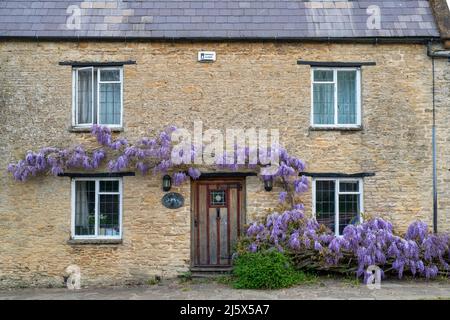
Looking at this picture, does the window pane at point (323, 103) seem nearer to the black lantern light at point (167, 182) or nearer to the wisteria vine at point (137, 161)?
the wisteria vine at point (137, 161)

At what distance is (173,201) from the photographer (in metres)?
12.9

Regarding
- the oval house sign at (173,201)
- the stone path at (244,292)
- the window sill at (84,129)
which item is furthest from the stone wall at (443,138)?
the window sill at (84,129)

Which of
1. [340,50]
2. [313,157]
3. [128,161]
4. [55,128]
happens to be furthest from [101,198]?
[340,50]

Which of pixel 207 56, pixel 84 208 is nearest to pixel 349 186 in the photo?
pixel 207 56

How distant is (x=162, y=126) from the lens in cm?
1303

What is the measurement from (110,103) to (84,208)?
2655 millimetres

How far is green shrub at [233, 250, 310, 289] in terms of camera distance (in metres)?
11.5

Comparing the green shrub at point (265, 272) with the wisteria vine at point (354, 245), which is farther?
the wisteria vine at point (354, 245)

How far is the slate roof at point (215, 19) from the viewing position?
13.1 meters

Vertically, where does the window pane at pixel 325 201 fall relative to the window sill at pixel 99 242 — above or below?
above

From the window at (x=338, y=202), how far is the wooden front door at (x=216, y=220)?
1870mm

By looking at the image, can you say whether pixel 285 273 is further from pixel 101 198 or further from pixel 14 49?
pixel 14 49

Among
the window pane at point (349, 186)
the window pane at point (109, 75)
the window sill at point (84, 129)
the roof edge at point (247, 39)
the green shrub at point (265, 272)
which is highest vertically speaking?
the roof edge at point (247, 39)

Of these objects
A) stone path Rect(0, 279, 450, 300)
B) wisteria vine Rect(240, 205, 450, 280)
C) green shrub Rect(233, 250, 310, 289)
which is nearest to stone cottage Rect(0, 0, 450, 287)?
wisteria vine Rect(240, 205, 450, 280)
